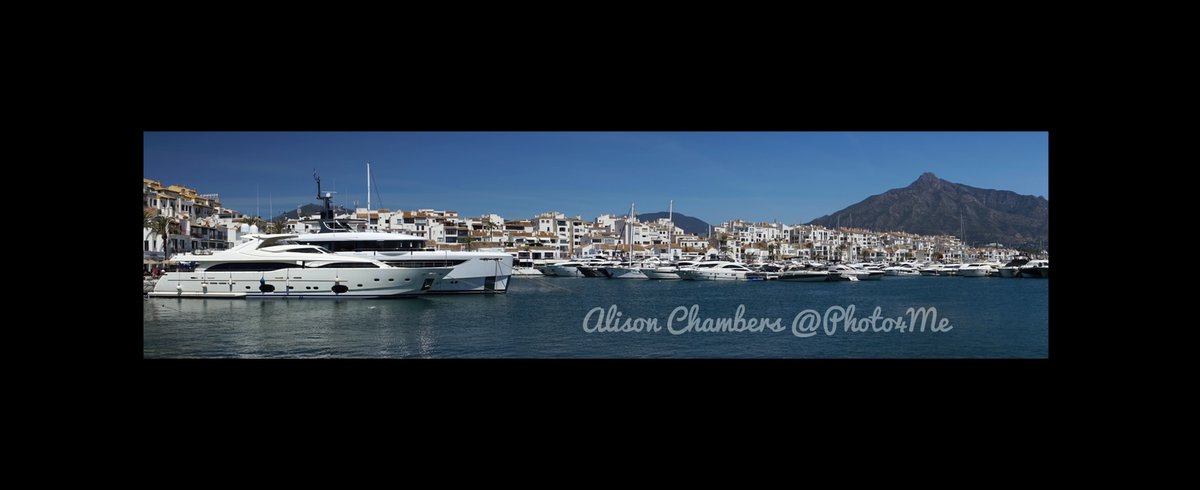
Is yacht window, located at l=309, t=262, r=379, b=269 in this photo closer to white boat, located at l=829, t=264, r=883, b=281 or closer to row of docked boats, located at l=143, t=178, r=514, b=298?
row of docked boats, located at l=143, t=178, r=514, b=298

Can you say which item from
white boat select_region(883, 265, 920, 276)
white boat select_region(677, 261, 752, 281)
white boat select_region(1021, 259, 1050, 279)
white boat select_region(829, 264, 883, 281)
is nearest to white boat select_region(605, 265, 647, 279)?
white boat select_region(677, 261, 752, 281)

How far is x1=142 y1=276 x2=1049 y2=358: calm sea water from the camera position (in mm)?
9734

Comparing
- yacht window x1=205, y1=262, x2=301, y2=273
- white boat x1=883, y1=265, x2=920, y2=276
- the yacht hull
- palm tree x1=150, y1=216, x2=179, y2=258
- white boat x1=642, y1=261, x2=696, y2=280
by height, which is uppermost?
palm tree x1=150, y1=216, x2=179, y2=258

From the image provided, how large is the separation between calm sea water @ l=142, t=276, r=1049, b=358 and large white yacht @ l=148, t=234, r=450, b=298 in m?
0.32

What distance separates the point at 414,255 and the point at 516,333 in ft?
19.8

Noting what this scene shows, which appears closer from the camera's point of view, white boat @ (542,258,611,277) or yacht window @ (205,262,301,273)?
yacht window @ (205,262,301,273)

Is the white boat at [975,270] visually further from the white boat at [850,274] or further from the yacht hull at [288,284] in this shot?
the yacht hull at [288,284]

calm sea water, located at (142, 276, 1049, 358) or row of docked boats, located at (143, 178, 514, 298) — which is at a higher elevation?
row of docked boats, located at (143, 178, 514, 298)

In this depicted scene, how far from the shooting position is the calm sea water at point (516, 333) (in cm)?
973

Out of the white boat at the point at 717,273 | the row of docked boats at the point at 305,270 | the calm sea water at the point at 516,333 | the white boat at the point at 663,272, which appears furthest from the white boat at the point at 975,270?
the row of docked boats at the point at 305,270

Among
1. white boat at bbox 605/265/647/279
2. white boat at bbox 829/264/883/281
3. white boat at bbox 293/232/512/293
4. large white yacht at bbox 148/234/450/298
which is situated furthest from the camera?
white boat at bbox 605/265/647/279
